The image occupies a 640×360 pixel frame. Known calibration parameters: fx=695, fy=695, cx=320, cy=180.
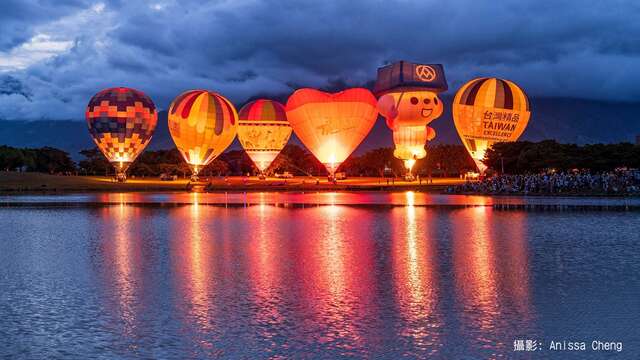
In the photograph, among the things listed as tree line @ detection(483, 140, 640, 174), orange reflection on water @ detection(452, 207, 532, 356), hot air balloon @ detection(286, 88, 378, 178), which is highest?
hot air balloon @ detection(286, 88, 378, 178)

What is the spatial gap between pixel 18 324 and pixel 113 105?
7175 centimetres

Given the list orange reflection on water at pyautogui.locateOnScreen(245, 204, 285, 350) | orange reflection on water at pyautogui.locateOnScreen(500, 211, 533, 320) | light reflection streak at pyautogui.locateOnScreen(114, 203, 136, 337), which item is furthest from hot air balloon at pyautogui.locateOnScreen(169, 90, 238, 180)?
orange reflection on water at pyautogui.locateOnScreen(500, 211, 533, 320)

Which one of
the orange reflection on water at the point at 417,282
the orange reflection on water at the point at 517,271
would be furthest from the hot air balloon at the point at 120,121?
the orange reflection on water at the point at 517,271

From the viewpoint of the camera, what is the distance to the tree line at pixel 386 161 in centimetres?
7112

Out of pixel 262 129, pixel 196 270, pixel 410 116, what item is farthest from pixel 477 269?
pixel 262 129

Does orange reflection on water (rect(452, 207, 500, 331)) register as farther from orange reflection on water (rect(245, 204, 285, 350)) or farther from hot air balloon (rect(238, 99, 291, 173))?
hot air balloon (rect(238, 99, 291, 173))

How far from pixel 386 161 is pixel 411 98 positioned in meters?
63.8

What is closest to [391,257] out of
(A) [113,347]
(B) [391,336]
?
(B) [391,336]

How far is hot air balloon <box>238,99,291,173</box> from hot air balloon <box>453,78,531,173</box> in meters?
26.0

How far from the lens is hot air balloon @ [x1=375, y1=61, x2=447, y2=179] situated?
79250 mm

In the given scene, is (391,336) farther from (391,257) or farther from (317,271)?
(391,257)

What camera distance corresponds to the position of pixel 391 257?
19922 millimetres

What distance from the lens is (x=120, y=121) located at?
80.5 meters

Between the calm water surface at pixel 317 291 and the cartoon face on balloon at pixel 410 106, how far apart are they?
5214cm
